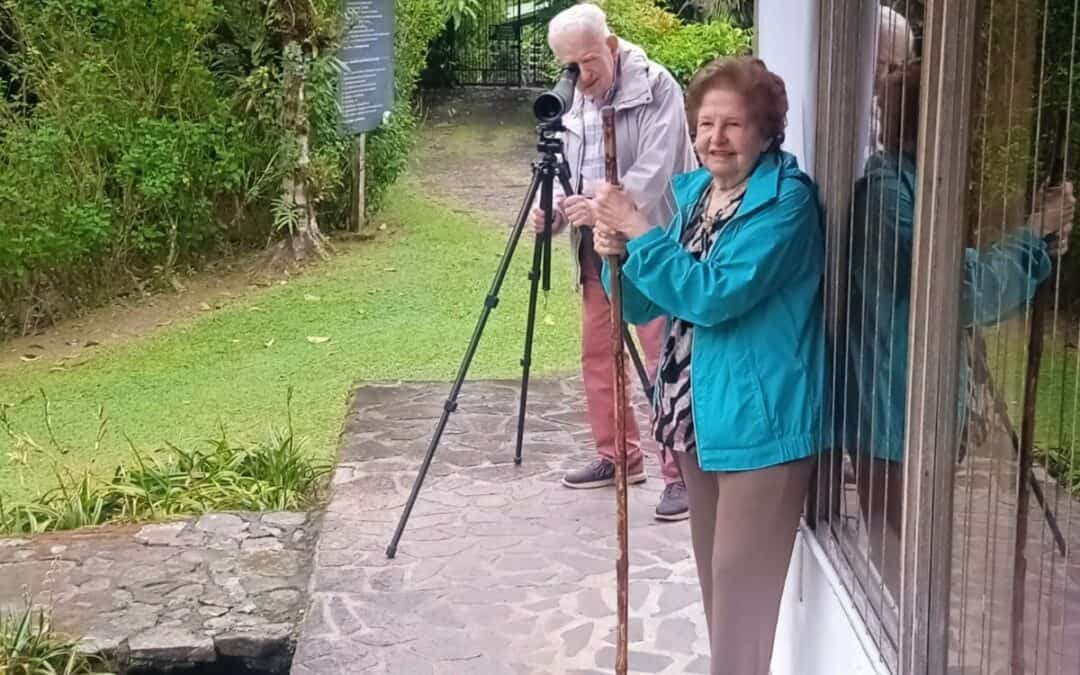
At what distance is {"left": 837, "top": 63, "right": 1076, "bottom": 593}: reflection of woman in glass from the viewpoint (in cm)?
180

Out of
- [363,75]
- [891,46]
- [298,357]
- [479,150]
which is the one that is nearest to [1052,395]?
[891,46]

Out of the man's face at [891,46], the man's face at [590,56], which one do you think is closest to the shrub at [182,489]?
the man's face at [590,56]

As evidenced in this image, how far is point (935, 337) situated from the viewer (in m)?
1.90

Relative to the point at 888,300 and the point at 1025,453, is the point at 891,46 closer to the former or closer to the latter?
the point at 888,300

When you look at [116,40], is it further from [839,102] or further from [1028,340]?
[1028,340]

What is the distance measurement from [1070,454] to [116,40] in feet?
25.2

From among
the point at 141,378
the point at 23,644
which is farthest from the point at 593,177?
the point at 141,378

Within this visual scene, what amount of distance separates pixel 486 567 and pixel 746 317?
195 cm

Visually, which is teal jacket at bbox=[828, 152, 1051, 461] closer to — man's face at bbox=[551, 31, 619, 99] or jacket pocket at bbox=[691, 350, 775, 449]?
jacket pocket at bbox=[691, 350, 775, 449]

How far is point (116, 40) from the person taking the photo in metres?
8.18

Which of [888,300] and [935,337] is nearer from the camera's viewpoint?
[935,337]

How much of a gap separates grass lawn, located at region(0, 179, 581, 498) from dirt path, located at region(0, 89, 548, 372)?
24 centimetres

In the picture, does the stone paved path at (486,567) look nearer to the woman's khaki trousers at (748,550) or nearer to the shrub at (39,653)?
the shrub at (39,653)

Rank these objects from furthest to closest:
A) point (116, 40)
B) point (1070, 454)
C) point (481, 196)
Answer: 1. point (481, 196)
2. point (116, 40)
3. point (1070, 454)
